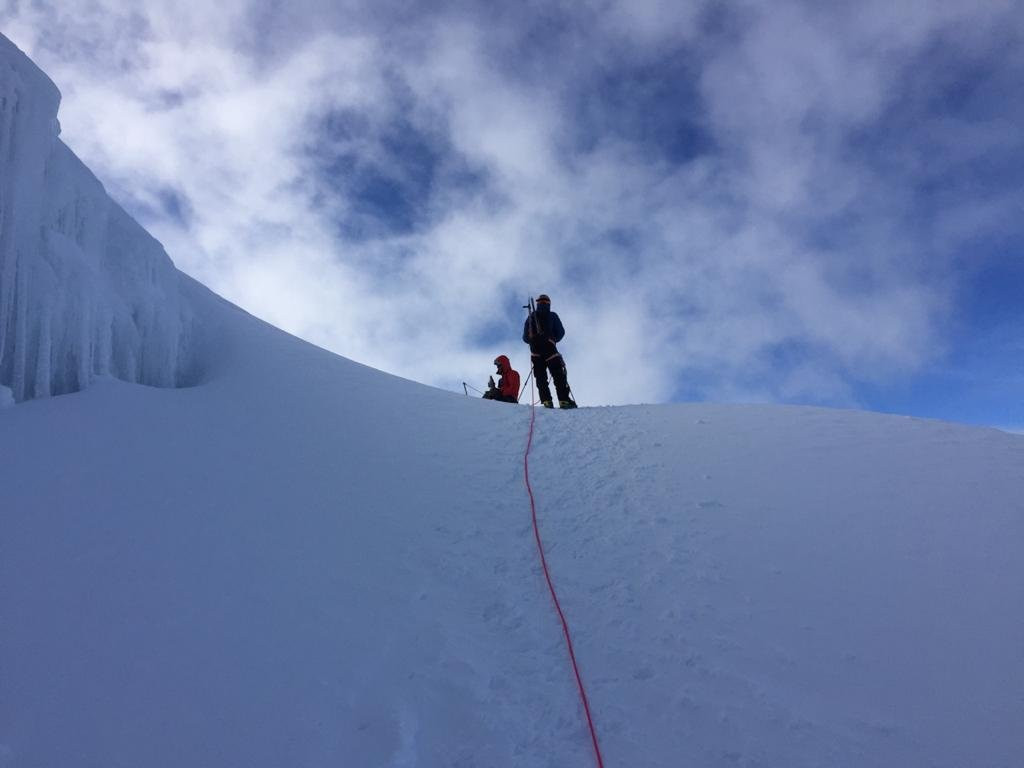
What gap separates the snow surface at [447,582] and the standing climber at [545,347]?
3430mm

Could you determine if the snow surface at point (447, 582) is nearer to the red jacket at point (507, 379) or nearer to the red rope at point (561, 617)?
the red rope at point (561, 617)

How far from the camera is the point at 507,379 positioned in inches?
407

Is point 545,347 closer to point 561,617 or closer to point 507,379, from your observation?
point 507,379

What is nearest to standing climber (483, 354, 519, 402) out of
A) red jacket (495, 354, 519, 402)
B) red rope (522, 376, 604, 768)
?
red jacket (495, 354, 519, 402)

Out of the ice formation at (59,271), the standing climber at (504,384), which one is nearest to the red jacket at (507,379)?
the standing climber at (504,384)

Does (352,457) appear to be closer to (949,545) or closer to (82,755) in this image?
(82,755)

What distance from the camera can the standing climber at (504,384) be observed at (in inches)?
397

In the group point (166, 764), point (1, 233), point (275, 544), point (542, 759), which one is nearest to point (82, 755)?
point (166, 764)

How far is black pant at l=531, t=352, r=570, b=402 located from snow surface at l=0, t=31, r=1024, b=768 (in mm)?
3353

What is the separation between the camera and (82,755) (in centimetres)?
218

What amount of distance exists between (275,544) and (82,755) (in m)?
1.53

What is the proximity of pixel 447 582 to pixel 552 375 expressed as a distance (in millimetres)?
5928

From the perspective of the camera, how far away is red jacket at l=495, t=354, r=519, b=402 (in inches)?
403

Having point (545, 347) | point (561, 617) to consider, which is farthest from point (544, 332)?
point (561, 617)
